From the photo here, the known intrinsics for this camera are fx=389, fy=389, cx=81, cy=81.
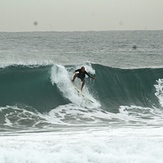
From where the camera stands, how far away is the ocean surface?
328 inches

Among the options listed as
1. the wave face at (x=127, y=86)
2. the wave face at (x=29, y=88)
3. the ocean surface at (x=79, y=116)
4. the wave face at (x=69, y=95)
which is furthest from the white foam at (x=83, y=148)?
the wave face at (x=127, y=86)

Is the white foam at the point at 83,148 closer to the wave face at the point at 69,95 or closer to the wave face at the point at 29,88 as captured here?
the wave face at the point at 69,95

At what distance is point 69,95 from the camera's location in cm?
1580

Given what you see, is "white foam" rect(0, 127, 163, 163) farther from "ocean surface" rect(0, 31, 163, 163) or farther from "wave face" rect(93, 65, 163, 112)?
"wave face" rect(93, 65, 163, 112)

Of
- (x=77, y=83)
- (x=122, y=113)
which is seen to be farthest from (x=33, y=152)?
(x=77, y=83)

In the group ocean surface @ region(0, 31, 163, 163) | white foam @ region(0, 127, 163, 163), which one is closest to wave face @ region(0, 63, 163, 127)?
ocean surface @ region(0, 31, 163, 163)

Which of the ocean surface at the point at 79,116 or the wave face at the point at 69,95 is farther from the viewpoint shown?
the wave face at the point at 69,95

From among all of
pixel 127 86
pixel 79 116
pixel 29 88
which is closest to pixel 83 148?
pixel 79 116

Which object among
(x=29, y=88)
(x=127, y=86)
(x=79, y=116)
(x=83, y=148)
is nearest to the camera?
(x=83, y=148)

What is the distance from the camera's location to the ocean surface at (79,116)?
8.34 m

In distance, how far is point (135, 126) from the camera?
11.9 meters

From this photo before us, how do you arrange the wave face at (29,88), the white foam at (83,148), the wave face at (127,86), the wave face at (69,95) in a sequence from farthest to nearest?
the wave face at (127,86) → the wave face at (29,88) → the wave face at (69,95) → the white foam at (83,148)

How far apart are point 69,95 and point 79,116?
7.85 feet

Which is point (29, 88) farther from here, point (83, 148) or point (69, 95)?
point (83, 148)
